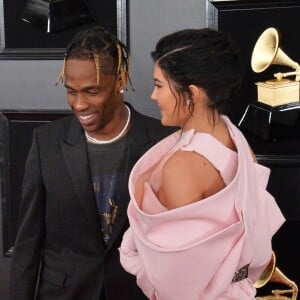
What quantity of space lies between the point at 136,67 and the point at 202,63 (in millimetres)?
1162

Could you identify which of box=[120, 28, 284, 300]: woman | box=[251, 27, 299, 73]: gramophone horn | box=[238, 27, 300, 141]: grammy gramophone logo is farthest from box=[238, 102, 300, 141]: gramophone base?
box=[120, 28, 284, 300]: woman

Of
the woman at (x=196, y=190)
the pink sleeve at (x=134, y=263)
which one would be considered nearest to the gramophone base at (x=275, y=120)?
the woman at (x=196, y=190)

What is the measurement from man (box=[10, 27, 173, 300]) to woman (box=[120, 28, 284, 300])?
0.32m

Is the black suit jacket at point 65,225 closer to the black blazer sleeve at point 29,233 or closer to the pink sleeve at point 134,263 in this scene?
the black blazer sleeve at point 29,233

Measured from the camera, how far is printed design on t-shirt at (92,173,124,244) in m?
1.46

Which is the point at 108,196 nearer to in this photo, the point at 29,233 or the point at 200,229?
the point at 29,233

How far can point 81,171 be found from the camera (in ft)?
4.77

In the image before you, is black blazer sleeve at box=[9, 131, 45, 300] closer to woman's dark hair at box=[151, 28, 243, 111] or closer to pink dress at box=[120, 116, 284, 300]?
pink dress at box=[120, 116, 284, 300]

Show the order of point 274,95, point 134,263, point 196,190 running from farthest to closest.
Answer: point 274,95
point 134,263
point 196,190

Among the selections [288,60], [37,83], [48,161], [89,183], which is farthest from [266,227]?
[37,83]

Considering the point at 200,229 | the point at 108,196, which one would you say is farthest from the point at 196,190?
the point at 108,196

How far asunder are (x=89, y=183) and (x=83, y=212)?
3.1 inches

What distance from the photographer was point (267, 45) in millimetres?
2000

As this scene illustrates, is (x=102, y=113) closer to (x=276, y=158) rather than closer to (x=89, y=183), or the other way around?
(x=89, y=183)
